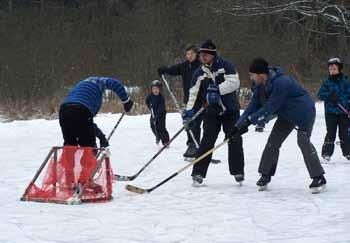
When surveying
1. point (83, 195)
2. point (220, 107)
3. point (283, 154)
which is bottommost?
point (283, 154)

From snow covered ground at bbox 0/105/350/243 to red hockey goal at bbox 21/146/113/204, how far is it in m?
0.17

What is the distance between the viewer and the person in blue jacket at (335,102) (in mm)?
8867

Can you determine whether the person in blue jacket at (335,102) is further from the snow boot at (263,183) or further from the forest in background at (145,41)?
the forest in background at (145,41)

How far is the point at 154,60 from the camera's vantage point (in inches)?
893

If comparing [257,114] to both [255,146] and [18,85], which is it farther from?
[18,85]

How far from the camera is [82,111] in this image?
6.66 meters

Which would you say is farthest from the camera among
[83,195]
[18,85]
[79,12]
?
[79,12]

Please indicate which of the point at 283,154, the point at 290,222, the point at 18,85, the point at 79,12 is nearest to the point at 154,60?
the point at 18,85

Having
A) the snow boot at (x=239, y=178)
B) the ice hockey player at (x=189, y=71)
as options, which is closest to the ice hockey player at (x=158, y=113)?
the ice hockey player at (x=189, y=71)

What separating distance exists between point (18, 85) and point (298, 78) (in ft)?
28.9

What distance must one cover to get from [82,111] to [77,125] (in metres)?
0.15

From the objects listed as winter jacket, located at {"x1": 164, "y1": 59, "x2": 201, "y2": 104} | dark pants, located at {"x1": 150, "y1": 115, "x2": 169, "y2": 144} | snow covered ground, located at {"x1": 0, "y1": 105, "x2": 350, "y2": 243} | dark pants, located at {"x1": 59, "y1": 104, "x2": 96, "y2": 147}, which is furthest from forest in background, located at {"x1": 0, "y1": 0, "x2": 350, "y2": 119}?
dark pants, located at {"x1": 59, "y1": 104, "x2": 96, "y2": 147}

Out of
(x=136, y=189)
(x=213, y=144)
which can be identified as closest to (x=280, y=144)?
(x=213, y=144)

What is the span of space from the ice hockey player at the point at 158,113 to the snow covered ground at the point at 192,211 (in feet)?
6.23
